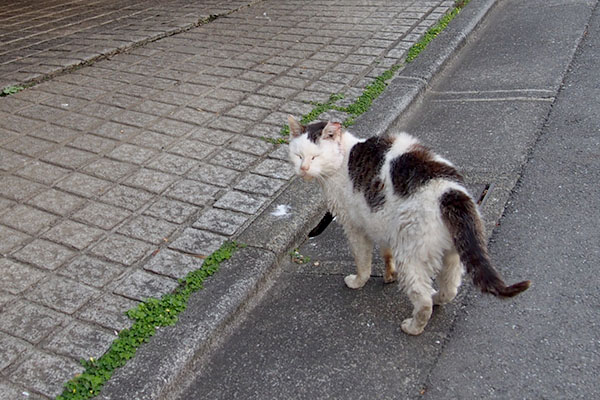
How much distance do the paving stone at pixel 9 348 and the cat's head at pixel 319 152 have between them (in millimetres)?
1685

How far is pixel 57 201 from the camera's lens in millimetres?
4188

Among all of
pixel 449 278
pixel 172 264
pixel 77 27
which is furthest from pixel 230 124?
pixel 77 27

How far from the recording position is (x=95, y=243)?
12.3 ft

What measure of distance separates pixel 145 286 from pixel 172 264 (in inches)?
9.4

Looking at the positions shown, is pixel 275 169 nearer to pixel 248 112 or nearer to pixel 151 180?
pixel 151 180

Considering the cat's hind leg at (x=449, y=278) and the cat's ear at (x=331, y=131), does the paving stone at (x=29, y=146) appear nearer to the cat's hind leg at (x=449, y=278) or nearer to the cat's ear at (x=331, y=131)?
the cat's ear at (x=331, y=131)

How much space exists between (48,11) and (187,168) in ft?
19.0

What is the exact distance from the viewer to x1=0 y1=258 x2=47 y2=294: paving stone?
3.38m

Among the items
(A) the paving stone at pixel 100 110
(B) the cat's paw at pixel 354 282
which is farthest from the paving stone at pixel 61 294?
(A) the paving stone at pixel 100 110

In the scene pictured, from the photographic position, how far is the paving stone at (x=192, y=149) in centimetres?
477

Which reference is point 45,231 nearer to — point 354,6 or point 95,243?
point 95,243

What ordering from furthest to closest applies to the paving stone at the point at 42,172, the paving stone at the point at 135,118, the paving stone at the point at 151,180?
the paving stone at the point at 135,118 < the paving stone at the point at 42,172 < the paving stone at the point at 151,180

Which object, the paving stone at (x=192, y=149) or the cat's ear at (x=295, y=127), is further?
the paving stone at (x=192, y=149)

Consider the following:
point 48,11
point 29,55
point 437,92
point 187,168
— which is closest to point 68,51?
point 29,55
